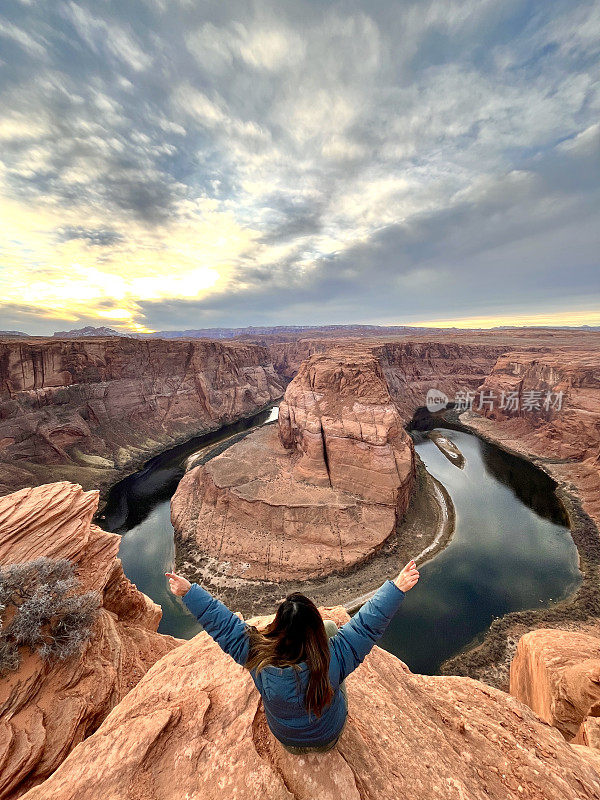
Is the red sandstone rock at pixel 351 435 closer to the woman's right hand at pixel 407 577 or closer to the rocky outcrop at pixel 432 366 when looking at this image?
the woman's right hand at pixel 407 577

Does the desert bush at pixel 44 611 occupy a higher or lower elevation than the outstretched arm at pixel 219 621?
lower

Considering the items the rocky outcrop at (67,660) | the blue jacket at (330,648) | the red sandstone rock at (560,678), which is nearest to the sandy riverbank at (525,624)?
the red sandstone rock at (560,678)

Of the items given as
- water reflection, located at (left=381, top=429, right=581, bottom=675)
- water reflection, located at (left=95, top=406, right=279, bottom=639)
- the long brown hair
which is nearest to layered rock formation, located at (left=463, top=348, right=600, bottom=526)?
water reflection, located at (left=381, top=429, right=581, bottom=675)

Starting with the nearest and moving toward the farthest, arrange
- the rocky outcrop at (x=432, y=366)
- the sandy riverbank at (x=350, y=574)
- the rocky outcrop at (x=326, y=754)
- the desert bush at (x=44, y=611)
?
the rocky outcrop at (x=326, y=754)
the desert bush at (x=44, y=611)
the sandy riverbank at (x=350, y=574)
the rocky outcrop at (x=432, y=366)

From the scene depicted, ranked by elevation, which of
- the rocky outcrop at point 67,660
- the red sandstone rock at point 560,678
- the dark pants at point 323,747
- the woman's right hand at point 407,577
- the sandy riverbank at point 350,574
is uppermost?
the woman's right hand at point 407,577

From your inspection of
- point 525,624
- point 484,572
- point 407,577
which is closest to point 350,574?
point 484,572

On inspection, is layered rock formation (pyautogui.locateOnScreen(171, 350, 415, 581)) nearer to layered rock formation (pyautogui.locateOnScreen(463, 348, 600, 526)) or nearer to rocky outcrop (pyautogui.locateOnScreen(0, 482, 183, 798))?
rocky outcrop (pyautogui.locateOnScreen(0, 482, 183, 798))

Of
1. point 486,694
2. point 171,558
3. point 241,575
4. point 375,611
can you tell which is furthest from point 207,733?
point 171,558
